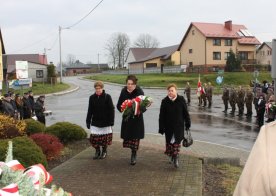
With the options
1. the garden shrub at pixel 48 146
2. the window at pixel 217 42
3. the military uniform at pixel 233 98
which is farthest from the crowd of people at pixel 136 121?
the window at pixel 217 42

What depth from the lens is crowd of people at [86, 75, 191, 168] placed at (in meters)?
8.70

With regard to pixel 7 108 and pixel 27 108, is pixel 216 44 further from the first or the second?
pixel 7 108

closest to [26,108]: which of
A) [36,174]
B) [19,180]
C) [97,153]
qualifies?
[97,153]

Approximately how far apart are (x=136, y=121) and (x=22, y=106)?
9.16m

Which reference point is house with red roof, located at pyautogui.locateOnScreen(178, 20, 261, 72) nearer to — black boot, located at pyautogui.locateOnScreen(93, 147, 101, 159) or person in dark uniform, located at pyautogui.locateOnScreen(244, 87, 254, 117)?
person in dark uniform, located at pyautogui.locateOnScreen(244, 87, 254, 117)

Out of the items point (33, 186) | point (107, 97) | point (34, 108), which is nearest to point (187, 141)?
point (107, 97)

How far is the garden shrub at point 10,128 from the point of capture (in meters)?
9.70

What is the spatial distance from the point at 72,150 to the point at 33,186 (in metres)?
8.76

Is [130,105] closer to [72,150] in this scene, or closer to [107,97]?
[107,97]

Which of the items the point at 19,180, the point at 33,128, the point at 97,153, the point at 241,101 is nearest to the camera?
the point at 19,180

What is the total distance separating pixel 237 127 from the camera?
18.0 metres

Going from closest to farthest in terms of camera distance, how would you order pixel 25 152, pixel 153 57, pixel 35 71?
1. pixel 25 152
2. pixel 35 71
3. pixel 153 57

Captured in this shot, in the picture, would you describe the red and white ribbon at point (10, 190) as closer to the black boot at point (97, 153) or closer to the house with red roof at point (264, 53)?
the black boot at point (97, 153)

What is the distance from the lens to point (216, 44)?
6744 centimetres
